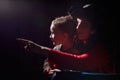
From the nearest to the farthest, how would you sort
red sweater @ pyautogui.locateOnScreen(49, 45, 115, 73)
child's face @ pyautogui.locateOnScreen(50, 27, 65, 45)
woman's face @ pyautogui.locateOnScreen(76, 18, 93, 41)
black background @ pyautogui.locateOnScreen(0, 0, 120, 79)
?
1. red sweater @ pyautogui.locateOnScreen(49, 45, 115, 73)
2. woman's face @ pyautogui.locateOnScreen(76, 18, 93, 41)
3. child's face @ pyautogui.locateOnScreen(50, 27, 65, 45)
4. black background @ pyautogui.locateOnScreen(0, 0, 120, 79)

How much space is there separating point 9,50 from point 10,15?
0.39 m

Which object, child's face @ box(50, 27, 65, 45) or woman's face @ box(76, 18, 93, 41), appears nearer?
woman's face @ box(76, 18, 93, 41)

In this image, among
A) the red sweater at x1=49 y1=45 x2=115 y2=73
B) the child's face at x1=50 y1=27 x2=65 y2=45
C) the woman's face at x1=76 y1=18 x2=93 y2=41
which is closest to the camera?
the red sweater at x1=49 y1=45 x2=115 y2=73

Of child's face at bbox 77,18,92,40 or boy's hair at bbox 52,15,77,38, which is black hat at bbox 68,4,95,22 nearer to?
child's face at bbox 77,18,92,40

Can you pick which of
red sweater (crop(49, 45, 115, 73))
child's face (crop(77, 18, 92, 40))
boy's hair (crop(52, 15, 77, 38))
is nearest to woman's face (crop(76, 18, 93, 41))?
child's face (crop(77, 18, 92, 40))

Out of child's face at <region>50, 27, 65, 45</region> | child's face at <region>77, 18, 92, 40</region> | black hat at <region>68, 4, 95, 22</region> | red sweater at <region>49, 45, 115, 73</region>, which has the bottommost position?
red sweater at <region>49, 45, 115, 73</region>

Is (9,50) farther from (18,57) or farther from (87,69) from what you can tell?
(87,69)

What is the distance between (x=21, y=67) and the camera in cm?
311

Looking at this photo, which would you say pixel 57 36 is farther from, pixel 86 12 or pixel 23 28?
pixel 23 28

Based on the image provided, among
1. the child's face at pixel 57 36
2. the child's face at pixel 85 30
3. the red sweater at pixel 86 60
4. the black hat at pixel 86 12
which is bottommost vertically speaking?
the red sweater at pixel 86 60

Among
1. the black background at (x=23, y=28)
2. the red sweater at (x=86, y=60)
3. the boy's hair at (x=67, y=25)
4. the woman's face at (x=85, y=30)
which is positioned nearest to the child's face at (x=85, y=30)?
the woman's face at (x=85, y=30)

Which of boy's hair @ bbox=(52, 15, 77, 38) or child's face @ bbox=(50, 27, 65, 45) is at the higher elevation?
boy's hair @ bbox=(52, 15, 77, 38)

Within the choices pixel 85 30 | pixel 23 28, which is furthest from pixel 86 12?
pixel 23 28

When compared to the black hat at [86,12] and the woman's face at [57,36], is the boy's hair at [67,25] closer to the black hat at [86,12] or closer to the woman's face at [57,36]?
the woman's face at [57,36]
